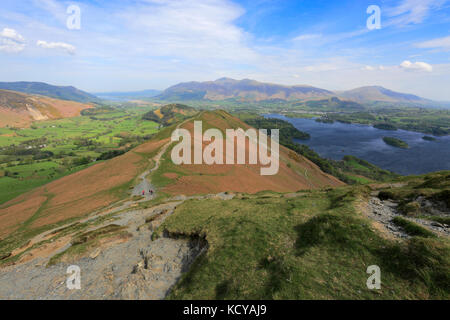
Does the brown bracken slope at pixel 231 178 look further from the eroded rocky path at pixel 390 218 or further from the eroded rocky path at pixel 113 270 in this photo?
the eroded rocky path at pixel 390 218

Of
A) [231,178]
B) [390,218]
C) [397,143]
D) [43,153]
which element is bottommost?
[43,153]

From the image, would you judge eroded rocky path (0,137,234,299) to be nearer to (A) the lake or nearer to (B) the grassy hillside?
(B) the grassy hillside

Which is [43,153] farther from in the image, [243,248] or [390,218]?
[390,218]

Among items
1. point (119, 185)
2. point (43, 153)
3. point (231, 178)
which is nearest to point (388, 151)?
point (231, 178)

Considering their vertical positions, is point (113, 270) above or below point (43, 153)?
above

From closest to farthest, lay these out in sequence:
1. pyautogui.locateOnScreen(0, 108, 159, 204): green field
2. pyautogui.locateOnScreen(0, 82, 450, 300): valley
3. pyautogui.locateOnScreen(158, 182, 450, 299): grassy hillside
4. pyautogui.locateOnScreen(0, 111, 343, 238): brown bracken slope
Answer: pyautogui.locateOnScreen(158, 182, 450, 299): grassy hillside, pyautogui.locateOnScreen(0, 82, 450, 300): valley, pyautogui.locateOnScreen(0, 111, 343, 238): brown bracken slope, pyautogui.locateOnScreen(0, 108, 159, 204): green field

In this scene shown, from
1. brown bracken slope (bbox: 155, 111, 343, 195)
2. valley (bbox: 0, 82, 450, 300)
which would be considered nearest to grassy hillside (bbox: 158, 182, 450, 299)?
valley (bbox: 0, 82, 450, 300)

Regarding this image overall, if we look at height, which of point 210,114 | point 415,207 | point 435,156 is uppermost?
point 210,114

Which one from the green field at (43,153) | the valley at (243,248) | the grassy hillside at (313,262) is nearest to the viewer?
the grassy hillside at (313,262)

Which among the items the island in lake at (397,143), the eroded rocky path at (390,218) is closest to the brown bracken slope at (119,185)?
the eroded rocky path at (390,218)
